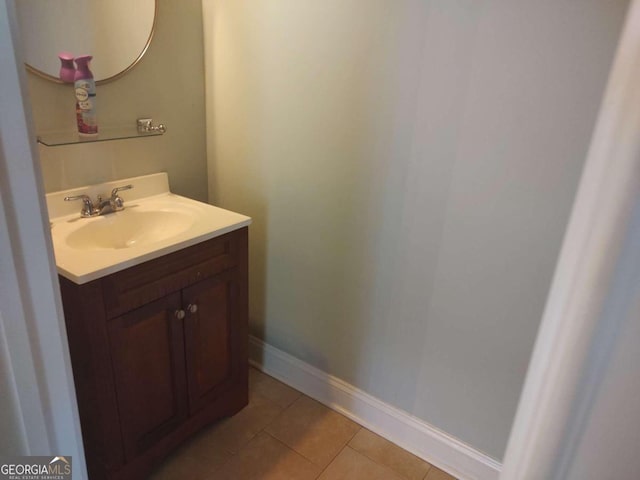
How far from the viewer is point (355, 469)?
5.37 feet

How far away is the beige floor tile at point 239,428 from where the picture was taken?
1.70 meters

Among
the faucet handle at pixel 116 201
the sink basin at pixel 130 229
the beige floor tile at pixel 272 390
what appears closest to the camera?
the sink basin at pixel 130 229

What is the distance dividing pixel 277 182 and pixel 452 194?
2.36ft

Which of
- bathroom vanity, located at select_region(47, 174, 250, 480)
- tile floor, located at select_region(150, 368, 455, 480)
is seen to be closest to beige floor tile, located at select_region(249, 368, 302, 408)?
tile floor, located at select_region(150, 368, 455, 480)

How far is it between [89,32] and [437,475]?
1956 mm

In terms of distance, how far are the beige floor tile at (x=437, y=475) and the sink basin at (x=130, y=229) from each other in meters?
1.25

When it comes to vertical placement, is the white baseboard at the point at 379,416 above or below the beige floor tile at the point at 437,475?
above

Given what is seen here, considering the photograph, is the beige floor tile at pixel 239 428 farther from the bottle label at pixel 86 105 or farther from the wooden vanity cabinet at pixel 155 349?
the bottle label at pixel 86 105

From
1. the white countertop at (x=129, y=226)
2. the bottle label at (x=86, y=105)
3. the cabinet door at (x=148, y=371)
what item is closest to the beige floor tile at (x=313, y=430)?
the cabinet door at (x=148, y=371)

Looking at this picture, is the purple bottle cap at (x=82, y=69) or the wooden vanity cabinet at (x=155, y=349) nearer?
the wooden vanity cabinet at (x=155, y=349)

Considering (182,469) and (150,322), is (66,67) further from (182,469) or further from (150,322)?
(182,469)

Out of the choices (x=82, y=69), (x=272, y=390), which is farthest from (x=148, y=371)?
(x=82, y=69)

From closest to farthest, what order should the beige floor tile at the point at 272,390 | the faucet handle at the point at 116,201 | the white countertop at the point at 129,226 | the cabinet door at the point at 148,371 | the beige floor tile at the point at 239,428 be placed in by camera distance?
the white countertop at the point at 129,226
the cabinet door at the point at 148,371
the faucet handle at the point at 116,201
the beige floor tile at the point at 239,428
the beige floor tile at the point at 272,390

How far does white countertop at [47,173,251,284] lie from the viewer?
118 centimetres
